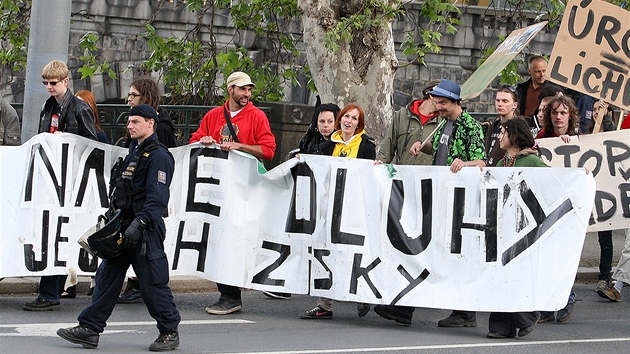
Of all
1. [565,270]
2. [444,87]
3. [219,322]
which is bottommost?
[219,322]

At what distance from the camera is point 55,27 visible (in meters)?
12.0

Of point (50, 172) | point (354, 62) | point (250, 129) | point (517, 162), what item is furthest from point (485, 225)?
point (354, 62)

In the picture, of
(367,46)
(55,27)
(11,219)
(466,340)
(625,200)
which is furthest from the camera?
(367,46)

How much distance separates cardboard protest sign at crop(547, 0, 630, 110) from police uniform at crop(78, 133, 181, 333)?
14.0 feet

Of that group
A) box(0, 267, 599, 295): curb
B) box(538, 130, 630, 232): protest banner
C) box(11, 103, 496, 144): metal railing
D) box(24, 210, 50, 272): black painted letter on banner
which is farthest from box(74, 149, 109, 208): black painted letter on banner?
box(538, 130, 630, 232): protest banner

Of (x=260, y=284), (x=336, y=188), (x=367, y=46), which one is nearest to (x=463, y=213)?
(x=336, y=188)

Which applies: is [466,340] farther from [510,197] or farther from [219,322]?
[219,322]

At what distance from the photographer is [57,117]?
10445 millimetres

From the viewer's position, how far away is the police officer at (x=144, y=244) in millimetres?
8477

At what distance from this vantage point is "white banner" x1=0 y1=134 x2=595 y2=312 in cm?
969

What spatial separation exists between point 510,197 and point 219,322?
2381 mm

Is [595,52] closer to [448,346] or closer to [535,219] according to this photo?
[535,219]

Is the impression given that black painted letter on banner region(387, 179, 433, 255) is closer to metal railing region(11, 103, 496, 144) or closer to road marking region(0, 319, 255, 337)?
road marking region(0, 319, 255, 337)

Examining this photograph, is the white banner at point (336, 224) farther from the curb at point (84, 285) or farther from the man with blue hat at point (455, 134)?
the curb at point (84, 285)
